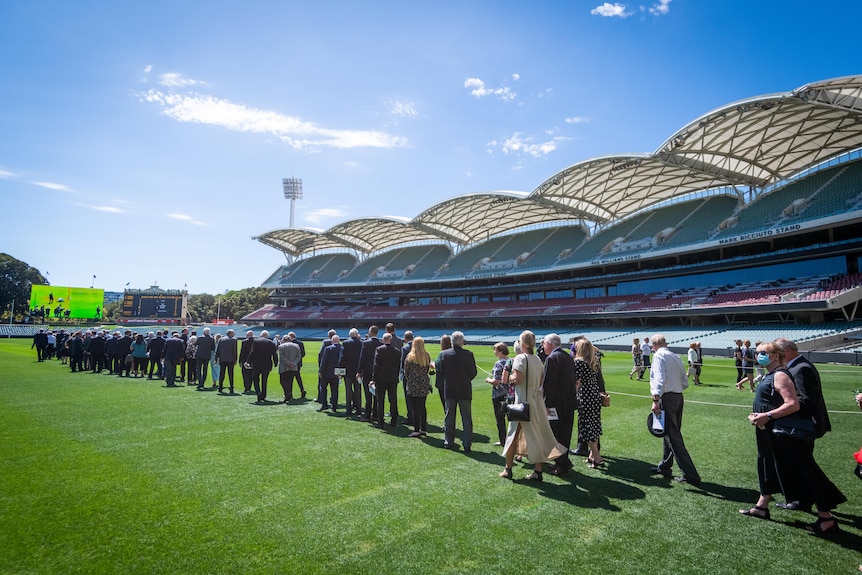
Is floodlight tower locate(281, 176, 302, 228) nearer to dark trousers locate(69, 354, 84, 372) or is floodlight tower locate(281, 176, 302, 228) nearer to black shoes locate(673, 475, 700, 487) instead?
dark trousers locate(69, 354, 84, 372)

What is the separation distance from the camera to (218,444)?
23.8ft

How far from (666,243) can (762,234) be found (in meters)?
9.16

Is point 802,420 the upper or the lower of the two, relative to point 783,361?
lower

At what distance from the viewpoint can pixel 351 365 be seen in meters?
10.1

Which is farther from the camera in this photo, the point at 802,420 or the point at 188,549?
the point at 802,420

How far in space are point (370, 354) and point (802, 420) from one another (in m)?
7.25

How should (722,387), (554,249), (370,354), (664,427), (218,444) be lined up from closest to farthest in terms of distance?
(664,427) → (218,444) → (370,354) → (722,387) → (554,249)

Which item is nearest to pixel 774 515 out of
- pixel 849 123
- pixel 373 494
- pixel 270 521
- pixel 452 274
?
pixel 373 494

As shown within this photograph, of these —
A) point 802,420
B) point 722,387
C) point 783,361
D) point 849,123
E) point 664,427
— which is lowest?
point 722,387

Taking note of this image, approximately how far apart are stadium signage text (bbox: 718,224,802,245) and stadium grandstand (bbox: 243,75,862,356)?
98mm

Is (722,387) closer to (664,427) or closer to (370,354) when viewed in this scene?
(664,427)

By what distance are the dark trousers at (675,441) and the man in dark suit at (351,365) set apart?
6.40 meters

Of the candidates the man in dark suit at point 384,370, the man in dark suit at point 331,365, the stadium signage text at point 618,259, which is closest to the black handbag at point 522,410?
the man in dark suit at point 384,370

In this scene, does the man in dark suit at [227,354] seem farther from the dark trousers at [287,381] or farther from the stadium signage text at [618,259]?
the stadium signage text at [618,259]
